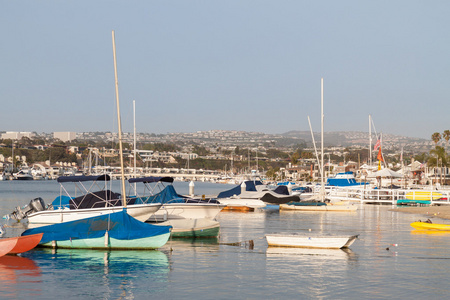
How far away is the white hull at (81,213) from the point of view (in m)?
31.1

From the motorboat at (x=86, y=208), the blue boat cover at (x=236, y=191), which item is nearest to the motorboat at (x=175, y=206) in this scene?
the motorboat at (x=86, y=208)

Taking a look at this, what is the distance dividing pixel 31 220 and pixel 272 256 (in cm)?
1575

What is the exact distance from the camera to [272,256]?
1001 inches

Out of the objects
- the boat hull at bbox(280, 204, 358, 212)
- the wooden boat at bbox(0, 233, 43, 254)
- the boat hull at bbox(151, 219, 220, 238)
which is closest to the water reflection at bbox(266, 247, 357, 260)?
the boat hull at bbox(151, 219, 220, 238)

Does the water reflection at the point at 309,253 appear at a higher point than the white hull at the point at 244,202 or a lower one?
higher

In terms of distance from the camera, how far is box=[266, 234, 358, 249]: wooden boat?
1062 inches

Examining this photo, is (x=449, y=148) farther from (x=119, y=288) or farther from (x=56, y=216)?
(x=119, y=288)

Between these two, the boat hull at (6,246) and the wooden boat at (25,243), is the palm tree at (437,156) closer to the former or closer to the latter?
the wooden boat at (25,243)

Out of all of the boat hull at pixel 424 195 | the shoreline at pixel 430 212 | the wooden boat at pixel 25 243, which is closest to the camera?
the wooden boat at pixel 25 243

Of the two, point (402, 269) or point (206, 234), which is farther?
point (206, 234)

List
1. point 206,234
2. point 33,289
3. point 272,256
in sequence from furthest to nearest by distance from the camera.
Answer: point 206,234 < point 272,256 < point 33,289

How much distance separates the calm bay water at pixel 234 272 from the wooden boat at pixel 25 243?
1.12 ft

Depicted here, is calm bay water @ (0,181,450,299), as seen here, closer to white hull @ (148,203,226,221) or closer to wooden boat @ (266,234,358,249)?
wooden boat @ (266,234,358,249)

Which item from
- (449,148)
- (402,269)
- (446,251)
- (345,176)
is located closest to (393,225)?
(446,251)
